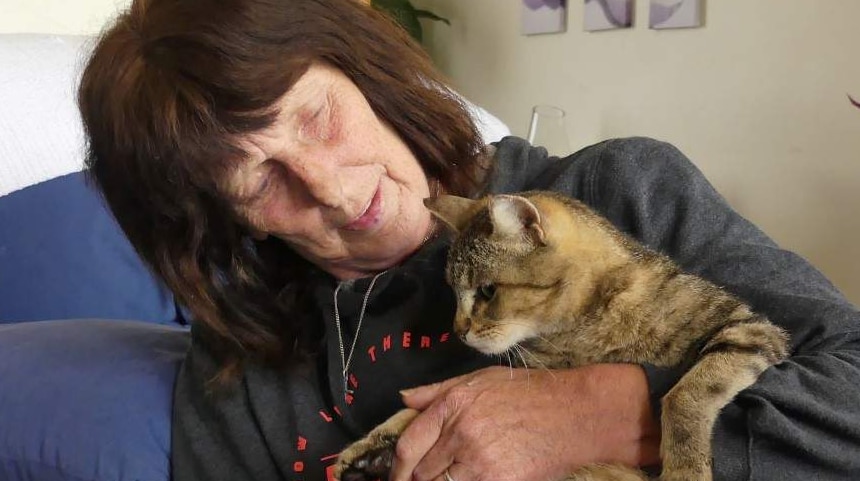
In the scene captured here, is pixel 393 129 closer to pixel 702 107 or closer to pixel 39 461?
pixel 39 461

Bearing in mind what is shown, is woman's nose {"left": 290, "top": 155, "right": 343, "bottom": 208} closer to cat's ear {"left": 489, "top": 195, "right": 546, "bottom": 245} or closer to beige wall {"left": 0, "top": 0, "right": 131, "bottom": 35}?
cat's ear {"left": 489, "top": 195, "right": 546, "bottom": 245}

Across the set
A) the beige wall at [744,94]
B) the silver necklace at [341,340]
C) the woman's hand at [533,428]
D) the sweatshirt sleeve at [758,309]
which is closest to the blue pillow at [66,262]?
the beige wall at [744,94]

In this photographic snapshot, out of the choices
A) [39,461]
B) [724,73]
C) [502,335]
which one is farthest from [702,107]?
[39,461]

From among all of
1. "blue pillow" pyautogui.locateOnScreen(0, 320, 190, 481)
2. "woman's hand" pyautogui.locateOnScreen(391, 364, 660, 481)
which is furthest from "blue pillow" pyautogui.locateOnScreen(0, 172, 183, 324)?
"woman's hand" pyautogui.locateOnScreen(391, 364, 660, 481)

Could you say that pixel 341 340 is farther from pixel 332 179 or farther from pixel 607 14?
pixel 607 14

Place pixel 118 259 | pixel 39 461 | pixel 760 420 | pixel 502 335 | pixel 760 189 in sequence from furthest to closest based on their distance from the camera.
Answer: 1. pixel 760 189
2. pixel 118 259
3. pixel 39 461
4. pixel 502 335
5. pixel 760 420

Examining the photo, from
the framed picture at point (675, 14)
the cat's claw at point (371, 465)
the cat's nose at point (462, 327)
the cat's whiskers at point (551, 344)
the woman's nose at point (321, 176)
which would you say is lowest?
the cat's claw at point (371, 465)

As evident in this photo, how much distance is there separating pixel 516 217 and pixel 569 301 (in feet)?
0.44

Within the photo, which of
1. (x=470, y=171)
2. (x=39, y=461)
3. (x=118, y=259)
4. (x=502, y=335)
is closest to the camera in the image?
(x=502, y=335)

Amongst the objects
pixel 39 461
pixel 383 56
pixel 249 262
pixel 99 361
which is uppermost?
pixel 383 56

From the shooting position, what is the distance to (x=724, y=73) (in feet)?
6.91

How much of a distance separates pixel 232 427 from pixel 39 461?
11.1 inches

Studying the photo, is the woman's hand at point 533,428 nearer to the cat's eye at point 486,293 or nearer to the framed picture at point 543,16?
the cat's eye at point 486,293

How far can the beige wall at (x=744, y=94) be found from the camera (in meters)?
1.87
